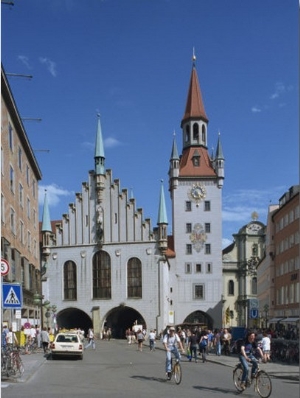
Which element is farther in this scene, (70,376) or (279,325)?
(279,325)

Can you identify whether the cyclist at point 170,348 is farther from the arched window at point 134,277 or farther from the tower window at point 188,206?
the tower window at point 188,206

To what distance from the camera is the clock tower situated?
2918 inches

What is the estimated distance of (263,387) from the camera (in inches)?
531

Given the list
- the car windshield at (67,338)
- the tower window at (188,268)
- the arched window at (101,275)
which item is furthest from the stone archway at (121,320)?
the car windshield at (67,338)

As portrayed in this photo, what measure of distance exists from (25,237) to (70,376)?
28.1 meters

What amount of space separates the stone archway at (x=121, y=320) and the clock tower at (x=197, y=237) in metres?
6.69

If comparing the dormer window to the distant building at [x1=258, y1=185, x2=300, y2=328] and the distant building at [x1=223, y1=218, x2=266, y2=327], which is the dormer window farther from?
the distant building at [x1=258, y1=185, x2=300, y2=328]

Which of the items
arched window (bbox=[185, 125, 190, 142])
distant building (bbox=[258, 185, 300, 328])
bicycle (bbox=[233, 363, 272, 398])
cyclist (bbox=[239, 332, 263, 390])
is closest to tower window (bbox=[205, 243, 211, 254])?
distant building (bbox=[258, 185, 300, 328])

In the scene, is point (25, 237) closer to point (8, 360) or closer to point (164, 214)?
point (164, 214)

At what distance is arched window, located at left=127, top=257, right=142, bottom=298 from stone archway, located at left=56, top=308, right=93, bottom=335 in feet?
23.5

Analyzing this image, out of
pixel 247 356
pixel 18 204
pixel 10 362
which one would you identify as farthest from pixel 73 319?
pixel 247 356

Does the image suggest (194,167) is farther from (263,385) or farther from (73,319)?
(263,385)

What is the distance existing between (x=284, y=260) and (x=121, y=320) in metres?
25.4

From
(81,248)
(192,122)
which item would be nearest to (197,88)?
(192,122)
